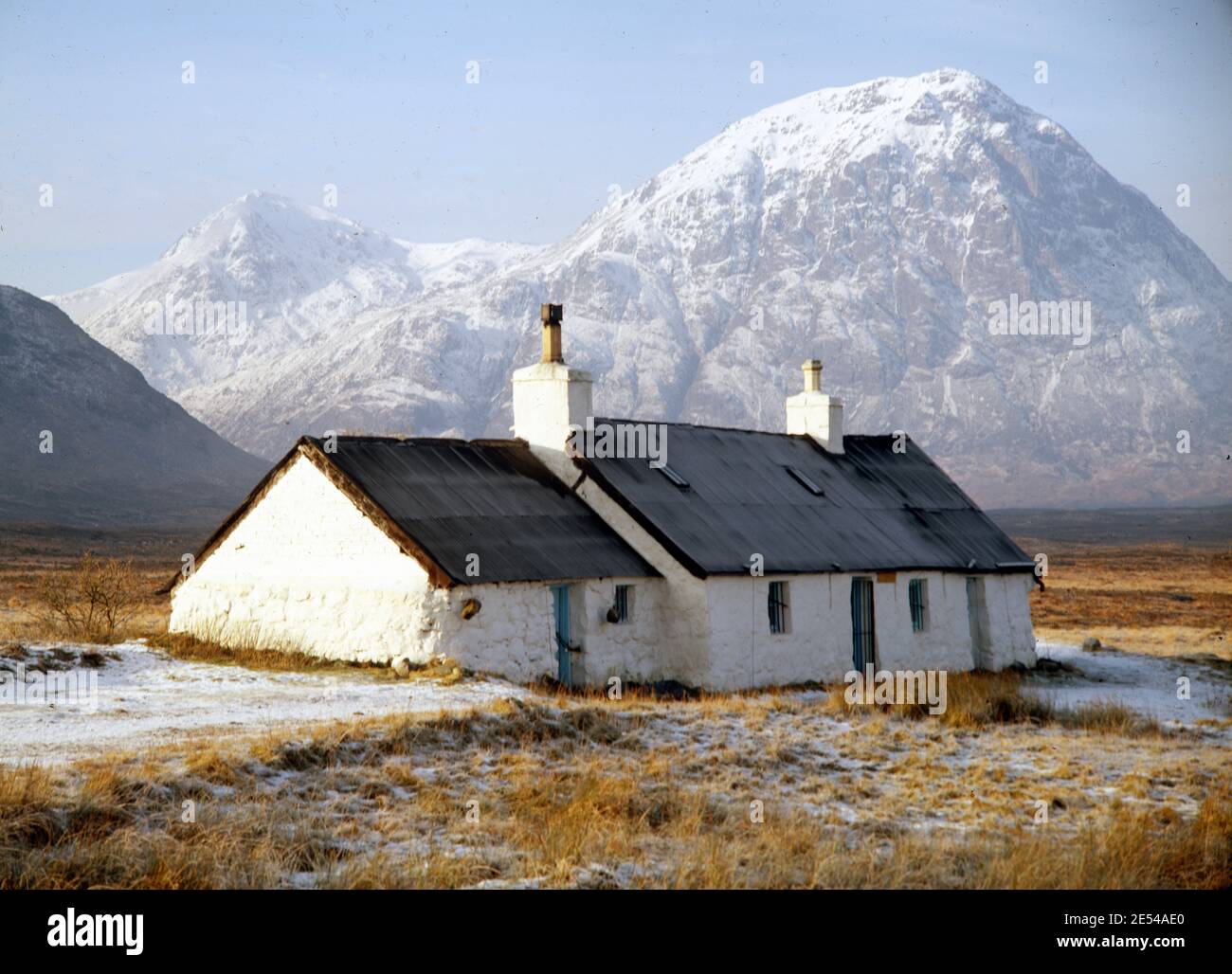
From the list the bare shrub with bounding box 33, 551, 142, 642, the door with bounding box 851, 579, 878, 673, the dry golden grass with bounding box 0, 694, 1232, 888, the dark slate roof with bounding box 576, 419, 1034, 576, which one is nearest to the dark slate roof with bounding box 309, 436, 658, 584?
the dark slate roof with bounding box 576, 419, 1034, 576

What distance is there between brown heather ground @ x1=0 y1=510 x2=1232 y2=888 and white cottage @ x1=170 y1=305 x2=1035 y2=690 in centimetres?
215

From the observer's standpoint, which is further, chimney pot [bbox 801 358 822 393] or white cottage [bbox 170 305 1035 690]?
chimney pot [bbox 801 358 822 393]

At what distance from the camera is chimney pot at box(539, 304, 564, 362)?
2688 cm

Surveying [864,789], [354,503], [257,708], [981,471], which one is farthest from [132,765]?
[981,471]

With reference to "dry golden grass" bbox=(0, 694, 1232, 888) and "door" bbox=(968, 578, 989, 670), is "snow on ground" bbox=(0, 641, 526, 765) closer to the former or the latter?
"dry golden grass" bbox=(0, 694, 1232, 888)

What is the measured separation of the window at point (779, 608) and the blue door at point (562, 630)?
3.94 m

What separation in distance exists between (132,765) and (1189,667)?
23886 mm

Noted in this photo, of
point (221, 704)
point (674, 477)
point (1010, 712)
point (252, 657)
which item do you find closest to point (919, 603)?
point (674, 477)

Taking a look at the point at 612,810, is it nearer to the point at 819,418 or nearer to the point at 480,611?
the point at 480,611

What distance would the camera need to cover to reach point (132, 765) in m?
13.5

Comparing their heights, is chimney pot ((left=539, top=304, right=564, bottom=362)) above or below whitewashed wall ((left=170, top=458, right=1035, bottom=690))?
above
